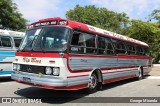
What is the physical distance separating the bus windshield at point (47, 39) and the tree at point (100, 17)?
2076 inches

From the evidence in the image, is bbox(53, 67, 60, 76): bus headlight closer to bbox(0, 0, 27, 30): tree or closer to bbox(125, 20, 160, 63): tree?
bbox(0, 0, 27, 30): tree

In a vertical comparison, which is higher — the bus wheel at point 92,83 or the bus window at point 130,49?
the bus window at point 130,49

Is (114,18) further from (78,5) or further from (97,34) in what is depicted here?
(97,34)

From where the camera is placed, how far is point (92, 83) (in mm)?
11516

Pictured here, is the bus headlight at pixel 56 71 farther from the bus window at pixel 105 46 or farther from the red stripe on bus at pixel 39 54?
the bus window at pixel 105 46

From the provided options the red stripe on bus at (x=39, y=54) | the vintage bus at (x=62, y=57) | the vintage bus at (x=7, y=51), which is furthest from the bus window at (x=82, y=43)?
the vintage bus at (x=7, y=51)

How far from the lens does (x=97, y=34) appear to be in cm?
1213

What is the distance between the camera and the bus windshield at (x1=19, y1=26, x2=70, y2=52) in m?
9.77

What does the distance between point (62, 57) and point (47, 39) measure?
3.25ft

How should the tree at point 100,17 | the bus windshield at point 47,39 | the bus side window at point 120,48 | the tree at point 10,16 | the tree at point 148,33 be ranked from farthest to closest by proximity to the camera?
the tree at point 100,17 < the tree at point 148,33 < the tree at point 10,16 < the bus side window at point 120,48 < the bus windshield at point 47,39

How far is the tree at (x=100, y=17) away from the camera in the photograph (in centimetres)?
6372

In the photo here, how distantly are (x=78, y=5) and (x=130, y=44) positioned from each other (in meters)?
52.2

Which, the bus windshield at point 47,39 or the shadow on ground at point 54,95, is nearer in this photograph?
the bus windshield at point 47,39

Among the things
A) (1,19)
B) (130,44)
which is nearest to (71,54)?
(130,44)
